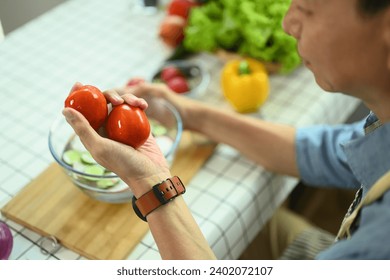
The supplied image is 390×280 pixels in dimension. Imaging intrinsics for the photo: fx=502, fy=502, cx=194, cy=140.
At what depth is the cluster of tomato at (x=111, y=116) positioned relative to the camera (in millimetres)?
743

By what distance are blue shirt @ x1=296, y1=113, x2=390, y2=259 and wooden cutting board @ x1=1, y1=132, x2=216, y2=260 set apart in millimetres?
270

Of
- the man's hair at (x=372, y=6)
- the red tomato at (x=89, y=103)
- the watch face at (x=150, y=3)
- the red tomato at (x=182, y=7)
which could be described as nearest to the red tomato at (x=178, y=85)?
the red tomato at (x=182, y=7)

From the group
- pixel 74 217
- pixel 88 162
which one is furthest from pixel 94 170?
pixel 74 217

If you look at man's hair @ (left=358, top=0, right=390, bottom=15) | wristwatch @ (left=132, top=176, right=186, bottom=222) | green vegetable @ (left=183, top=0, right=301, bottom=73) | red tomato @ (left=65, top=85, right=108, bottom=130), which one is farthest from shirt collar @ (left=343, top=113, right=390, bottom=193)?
green vegetable @ (left=183, top=0, right=301, bottom=73)

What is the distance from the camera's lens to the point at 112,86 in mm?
1270

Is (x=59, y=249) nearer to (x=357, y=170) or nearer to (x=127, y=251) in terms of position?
(x=127, y=251)

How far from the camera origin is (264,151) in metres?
1.08

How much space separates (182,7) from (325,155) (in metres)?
0.64

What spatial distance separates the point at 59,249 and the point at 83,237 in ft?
0.16

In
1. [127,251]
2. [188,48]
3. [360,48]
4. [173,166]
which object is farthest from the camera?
[188,48]

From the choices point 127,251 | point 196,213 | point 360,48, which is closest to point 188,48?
point 196,213

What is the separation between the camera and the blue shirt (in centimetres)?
62

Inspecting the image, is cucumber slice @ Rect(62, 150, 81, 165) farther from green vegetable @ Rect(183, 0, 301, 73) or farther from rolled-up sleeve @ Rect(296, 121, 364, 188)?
green vegetable @ Rect(183, 0, 301, 73)

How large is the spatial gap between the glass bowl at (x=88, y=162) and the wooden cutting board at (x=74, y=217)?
32 millimetres
